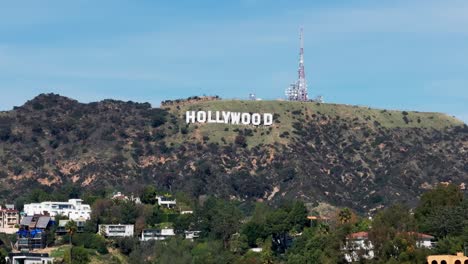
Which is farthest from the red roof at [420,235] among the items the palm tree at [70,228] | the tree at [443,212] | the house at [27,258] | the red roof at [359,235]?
the palm tree at [70,228]

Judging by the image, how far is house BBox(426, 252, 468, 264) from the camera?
132625 millimetres

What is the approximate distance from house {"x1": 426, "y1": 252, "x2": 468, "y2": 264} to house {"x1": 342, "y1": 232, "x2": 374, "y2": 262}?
10.5 metres

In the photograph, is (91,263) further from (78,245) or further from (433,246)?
(433,246)

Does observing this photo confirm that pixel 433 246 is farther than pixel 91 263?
No

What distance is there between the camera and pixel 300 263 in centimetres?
15788

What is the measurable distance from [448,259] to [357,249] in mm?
15638

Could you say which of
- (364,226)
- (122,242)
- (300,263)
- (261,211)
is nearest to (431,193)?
(364,226)

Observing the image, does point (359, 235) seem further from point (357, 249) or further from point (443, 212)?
point (357, 249)

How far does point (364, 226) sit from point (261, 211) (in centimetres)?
2823

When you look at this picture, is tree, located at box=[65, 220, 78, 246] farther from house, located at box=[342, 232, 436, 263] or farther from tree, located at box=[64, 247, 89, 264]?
house, located at box=[342, 232, 436, 263]

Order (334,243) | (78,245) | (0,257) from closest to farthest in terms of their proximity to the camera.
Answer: (334,243) < (0,257) < (78,245)

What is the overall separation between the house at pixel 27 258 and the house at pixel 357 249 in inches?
1858

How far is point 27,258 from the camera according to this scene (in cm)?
18388

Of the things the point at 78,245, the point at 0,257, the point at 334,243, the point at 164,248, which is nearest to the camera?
the point at 334,243
